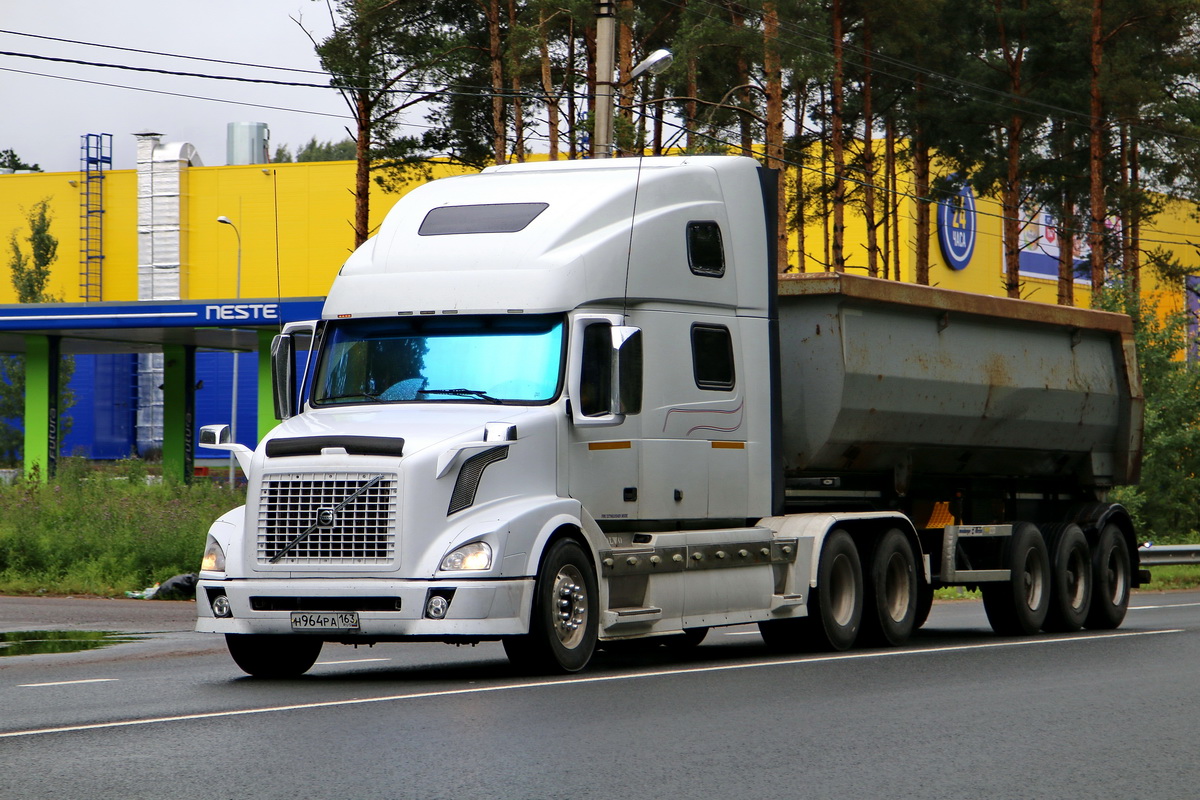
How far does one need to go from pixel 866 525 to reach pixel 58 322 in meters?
31.8

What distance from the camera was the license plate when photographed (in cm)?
1149

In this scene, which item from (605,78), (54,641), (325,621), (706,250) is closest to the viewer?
(325,621)

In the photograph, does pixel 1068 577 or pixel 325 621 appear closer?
pixel 325 621

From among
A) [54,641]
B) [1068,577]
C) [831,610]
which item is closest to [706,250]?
[831,610]

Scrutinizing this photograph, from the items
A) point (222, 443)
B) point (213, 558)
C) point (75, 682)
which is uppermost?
point (222, 443)

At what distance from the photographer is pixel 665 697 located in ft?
35.4

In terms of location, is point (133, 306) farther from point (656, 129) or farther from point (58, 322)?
point (656, 129)

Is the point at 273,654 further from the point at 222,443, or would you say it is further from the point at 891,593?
the point at 891,593

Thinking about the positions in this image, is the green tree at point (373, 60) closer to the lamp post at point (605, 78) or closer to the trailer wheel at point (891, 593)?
the lamp post at point (605, 78)

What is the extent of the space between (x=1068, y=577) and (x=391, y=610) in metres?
8.72

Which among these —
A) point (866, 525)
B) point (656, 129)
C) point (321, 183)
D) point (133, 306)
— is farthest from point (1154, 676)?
point (321, 183)

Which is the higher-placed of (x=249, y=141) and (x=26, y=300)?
(x=249, y=141)

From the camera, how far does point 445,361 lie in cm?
1252

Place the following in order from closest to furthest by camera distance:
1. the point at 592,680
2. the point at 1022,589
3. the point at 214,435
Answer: the point at 592,680, the point at 214,435, the point at 1022,589
